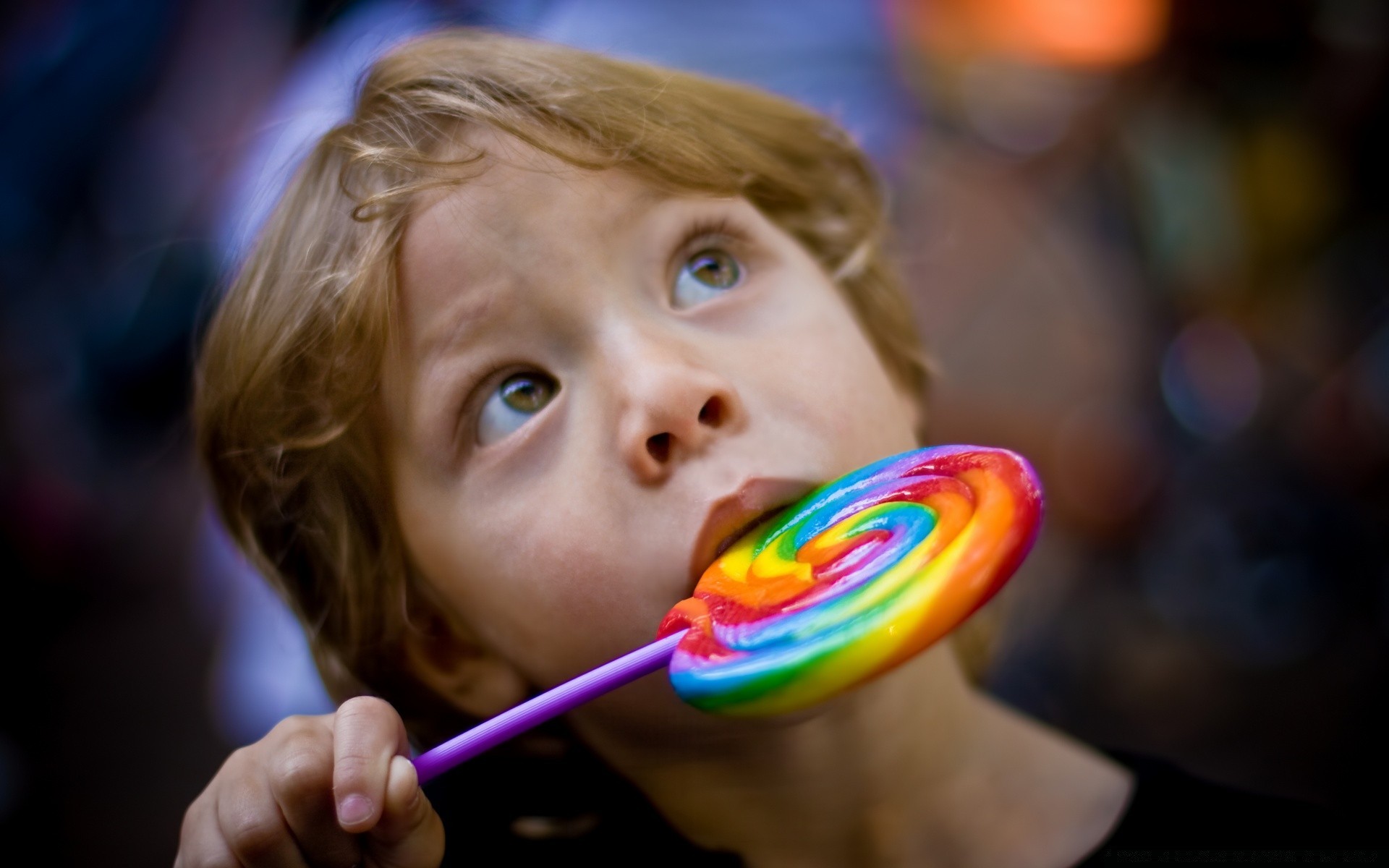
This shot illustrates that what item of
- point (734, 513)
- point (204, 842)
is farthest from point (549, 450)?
point (204, 842)

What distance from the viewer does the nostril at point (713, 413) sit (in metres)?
0.73

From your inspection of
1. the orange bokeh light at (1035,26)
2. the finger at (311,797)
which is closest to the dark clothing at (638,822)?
the finger at (311,797)

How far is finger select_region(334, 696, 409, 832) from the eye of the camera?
637mm

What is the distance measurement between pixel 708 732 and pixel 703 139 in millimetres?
548

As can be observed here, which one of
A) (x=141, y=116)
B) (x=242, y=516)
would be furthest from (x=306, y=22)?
(x=242, y=516)

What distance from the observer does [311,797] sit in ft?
2.25

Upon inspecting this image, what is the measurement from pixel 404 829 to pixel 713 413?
373mm

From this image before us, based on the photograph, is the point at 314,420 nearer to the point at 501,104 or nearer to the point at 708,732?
the point at 501,104

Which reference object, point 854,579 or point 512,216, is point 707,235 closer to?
point 512,216

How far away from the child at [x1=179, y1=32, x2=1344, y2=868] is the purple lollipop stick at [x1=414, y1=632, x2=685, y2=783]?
45 mm

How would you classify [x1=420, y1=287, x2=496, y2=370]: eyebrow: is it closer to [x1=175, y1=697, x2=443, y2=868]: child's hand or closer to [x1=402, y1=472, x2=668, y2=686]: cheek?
[x1=402, y1=472, x2=668, y2=686]: cheek

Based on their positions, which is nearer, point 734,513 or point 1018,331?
point 734,513

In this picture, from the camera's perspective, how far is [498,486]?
0.78 m

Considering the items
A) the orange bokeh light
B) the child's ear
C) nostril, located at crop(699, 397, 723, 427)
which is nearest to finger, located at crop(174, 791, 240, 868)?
the child's ear
